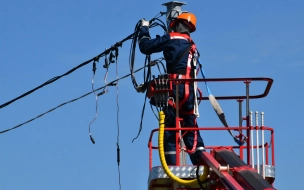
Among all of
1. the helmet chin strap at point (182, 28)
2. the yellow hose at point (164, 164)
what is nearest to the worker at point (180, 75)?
the helmet chin strap at point (182, 28)

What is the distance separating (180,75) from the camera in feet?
59.9

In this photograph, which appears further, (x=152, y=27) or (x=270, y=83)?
(x=152, y=27)

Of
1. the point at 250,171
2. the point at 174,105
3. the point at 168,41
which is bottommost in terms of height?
the point at 250,171

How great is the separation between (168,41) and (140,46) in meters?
0.64

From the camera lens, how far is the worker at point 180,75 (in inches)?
707

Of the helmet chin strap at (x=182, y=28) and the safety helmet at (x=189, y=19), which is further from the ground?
the safety helmet at (x=189, y=19)

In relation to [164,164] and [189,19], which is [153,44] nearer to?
[189,19]

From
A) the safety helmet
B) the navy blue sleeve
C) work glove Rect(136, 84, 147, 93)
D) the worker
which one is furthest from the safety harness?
work glove Rect(136, 84, 147, 93)

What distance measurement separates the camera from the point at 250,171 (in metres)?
15.6

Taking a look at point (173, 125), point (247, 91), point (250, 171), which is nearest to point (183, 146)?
point (173, 125)

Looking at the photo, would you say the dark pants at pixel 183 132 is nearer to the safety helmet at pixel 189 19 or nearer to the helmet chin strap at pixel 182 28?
the helmet chin strap at pixel 182 28

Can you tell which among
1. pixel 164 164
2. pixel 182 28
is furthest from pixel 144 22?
pixel 164 164

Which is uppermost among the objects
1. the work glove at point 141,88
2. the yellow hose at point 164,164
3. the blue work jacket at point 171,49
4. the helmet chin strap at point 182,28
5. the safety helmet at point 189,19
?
the safety helmet at point 189,19

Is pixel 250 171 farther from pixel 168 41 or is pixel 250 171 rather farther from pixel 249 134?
pixel 168 41
